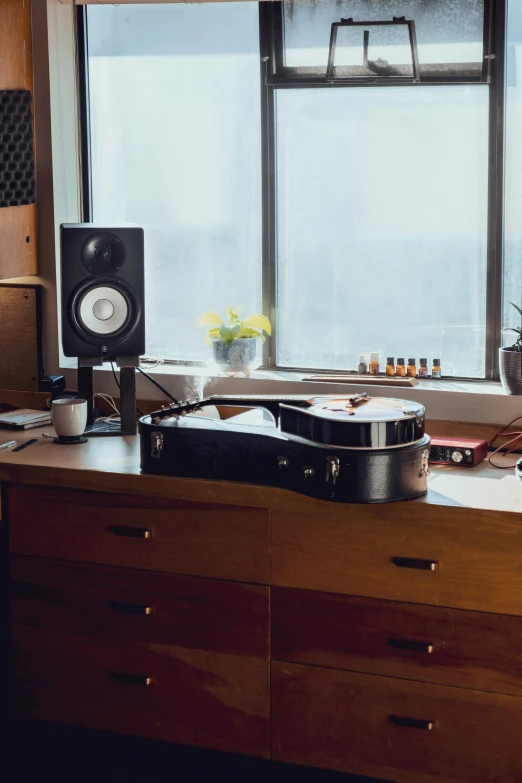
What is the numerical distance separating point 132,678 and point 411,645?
0.73m

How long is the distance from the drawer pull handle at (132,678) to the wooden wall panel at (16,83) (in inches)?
48.1

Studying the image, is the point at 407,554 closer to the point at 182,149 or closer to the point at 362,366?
the point at 362,366

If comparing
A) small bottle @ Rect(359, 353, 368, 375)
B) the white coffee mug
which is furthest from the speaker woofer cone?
small bottle @ Rect(359, 353, 368, 375)

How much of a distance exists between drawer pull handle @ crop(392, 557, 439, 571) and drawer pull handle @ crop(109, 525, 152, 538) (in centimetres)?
61

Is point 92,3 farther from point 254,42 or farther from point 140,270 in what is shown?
point 140,270

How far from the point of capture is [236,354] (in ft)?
9.47

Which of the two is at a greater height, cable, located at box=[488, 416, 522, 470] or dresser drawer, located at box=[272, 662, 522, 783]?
cable, located at box=[488, 416, 522, 470]

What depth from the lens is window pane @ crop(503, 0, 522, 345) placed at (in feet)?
8.80

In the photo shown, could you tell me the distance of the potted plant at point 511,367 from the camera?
8.42 ft

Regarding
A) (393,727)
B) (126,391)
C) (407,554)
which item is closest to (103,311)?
(126,391)

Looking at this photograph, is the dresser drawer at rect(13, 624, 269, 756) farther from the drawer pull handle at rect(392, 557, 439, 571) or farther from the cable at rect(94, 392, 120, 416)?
the cable at rect(94, 392, 120, 416)

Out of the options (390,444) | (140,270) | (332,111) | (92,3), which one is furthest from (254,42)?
(390,444)

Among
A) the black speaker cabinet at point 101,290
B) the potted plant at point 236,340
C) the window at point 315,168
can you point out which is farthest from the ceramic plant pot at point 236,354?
the black speaker cabinet at point 101,290

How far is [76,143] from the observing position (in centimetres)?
310
